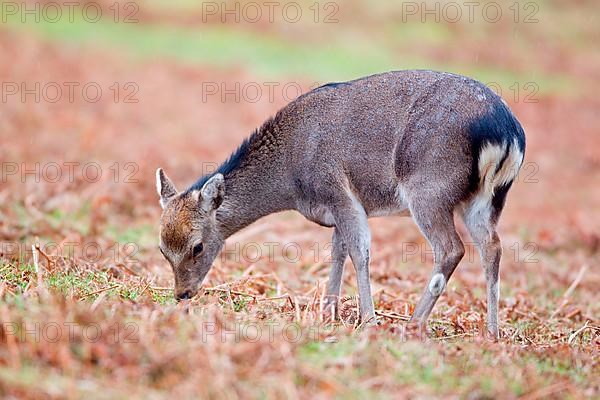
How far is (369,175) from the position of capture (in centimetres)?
802

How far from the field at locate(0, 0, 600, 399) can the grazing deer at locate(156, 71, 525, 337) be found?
0.54 meters

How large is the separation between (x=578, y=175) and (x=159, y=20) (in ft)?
61.7

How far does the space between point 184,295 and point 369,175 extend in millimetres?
2161

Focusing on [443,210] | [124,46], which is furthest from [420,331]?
[124,46]

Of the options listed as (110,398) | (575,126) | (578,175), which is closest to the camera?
(110,398)

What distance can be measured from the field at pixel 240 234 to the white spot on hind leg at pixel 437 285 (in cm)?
38

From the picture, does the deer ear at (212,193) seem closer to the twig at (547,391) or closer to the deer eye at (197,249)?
the deer eye at (197,249)

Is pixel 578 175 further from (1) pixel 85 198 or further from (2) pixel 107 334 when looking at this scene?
(2) pixel 107 334

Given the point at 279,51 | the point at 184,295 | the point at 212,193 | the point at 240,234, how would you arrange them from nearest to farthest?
the point at 184,295 < the point at 212,193 < the point at 240,234 < the point at 279,51

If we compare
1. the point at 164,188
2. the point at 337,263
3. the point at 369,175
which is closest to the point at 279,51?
the point at 164,188

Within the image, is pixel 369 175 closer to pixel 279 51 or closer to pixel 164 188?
pixel 164 188

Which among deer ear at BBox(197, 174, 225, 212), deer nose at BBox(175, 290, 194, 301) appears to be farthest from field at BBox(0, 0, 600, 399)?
deer ear at BBox(197, 174, 225, 212)

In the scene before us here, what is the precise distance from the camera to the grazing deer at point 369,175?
7.46 meters

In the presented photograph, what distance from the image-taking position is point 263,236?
12.8 m
